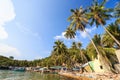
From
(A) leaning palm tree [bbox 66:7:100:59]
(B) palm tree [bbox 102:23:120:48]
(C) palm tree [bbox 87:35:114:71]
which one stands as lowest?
(C) palm tree [bbox 87:35:114:71]

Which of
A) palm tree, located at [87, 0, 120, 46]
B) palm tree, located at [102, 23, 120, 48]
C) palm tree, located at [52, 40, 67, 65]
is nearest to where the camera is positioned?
palm tree, located at [87, 0, 120, 46]

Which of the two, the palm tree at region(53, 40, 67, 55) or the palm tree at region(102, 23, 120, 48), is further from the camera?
the palm tree at region(53, 40, 67, 55)

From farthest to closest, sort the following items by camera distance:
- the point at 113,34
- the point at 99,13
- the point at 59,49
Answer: the point at 59,49
the point at 113,34
the point at 99,13

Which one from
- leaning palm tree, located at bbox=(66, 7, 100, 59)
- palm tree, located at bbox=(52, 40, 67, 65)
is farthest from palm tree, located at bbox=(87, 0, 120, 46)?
palm tree, located at bbox=(52, 40, 67, 65)

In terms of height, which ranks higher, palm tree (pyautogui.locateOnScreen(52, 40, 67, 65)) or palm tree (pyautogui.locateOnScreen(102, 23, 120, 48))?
palm tree (pyautogui.locateOnScreen(52, 40, 67, 65))

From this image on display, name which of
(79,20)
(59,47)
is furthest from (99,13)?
(59,47)

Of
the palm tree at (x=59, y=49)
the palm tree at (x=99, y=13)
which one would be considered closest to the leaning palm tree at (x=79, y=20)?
the palm tree at (x=99, y=13)

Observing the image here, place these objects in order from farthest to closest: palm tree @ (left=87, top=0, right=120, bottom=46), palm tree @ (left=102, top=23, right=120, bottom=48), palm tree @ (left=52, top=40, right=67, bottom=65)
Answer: palm tree @ (left=52, top=40, right=67, bottom=65)
palm tree @ (left=102, top=23, right=120, bottom=48)
palm tree @ (left=87, top=0, right=120, bottom=46)

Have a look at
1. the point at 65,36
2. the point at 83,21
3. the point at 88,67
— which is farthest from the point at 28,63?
the point at 83,21

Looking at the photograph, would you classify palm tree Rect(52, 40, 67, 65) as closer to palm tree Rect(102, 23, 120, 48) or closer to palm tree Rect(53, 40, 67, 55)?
palm tree Rect(53, 40, 67, 55)

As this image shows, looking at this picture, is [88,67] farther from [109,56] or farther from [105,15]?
[105,15]

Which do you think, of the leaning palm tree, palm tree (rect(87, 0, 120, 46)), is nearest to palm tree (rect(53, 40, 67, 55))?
the leaning palm tree

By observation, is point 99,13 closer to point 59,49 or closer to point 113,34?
point 113,34

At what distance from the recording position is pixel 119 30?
3928cm
